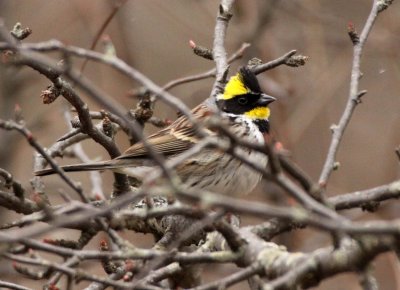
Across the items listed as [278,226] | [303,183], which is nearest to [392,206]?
[278,226]

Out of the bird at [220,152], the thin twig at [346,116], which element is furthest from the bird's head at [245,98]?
the thin twig at [346,116]

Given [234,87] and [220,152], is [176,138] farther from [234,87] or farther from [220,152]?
[220,152]

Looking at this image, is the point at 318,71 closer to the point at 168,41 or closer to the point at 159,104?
the point at 159,104

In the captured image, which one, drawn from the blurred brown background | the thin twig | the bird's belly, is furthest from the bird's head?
the blurred brown background

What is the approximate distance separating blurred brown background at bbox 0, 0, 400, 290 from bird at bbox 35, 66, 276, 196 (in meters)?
1.62

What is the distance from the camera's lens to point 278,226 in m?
3.99

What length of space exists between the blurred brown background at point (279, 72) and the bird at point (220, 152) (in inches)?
63.8

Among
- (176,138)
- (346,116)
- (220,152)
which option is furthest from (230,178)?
(346,116)

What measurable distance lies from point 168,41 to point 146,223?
6.39 metres

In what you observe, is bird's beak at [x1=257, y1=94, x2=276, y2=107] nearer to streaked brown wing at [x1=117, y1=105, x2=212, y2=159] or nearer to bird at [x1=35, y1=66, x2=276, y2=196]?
bird at [x1=35, y1=66, x2=276, y2=196]

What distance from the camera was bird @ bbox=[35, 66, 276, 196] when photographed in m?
6.17

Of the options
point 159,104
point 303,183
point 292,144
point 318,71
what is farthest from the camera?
point 159,104

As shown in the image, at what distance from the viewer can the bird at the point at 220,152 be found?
20.2 ft

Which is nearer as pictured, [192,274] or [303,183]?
[303,183]
